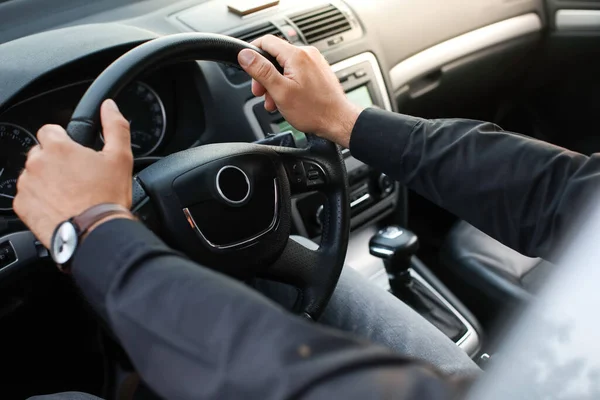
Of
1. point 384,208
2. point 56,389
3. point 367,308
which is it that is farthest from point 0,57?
point 384,208

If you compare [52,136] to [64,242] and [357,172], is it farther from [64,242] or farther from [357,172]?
[357,172]

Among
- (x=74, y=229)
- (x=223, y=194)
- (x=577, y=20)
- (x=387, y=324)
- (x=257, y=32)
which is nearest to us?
(x=74, y=229)

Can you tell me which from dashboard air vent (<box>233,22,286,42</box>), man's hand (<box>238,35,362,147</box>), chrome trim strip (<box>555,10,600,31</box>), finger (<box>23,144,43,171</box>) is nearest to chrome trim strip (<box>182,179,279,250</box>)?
man's hand (<box>238,35,362,147</box>)

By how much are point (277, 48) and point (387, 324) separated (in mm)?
515

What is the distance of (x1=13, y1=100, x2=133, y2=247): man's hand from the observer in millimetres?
764

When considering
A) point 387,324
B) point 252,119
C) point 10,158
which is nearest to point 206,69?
point 252,119

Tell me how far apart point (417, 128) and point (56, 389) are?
0.93 metres

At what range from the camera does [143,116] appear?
1446 mm

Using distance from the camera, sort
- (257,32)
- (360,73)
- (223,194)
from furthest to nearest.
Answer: (360,73), (257,32), (223,194)

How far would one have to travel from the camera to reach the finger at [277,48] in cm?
112

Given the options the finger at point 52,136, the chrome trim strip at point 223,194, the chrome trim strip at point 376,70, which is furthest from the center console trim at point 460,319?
the finger at point 52,136

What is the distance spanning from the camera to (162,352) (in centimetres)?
64

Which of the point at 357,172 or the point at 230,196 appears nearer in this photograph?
the point at 230,196

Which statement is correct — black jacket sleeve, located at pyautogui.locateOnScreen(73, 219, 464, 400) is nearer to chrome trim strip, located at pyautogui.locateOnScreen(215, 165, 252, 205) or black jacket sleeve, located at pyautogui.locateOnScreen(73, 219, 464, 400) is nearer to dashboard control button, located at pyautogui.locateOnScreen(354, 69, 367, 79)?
chrome trim strip, located at pyautogui.locateOnScreen(215, 165, 252, 205)
